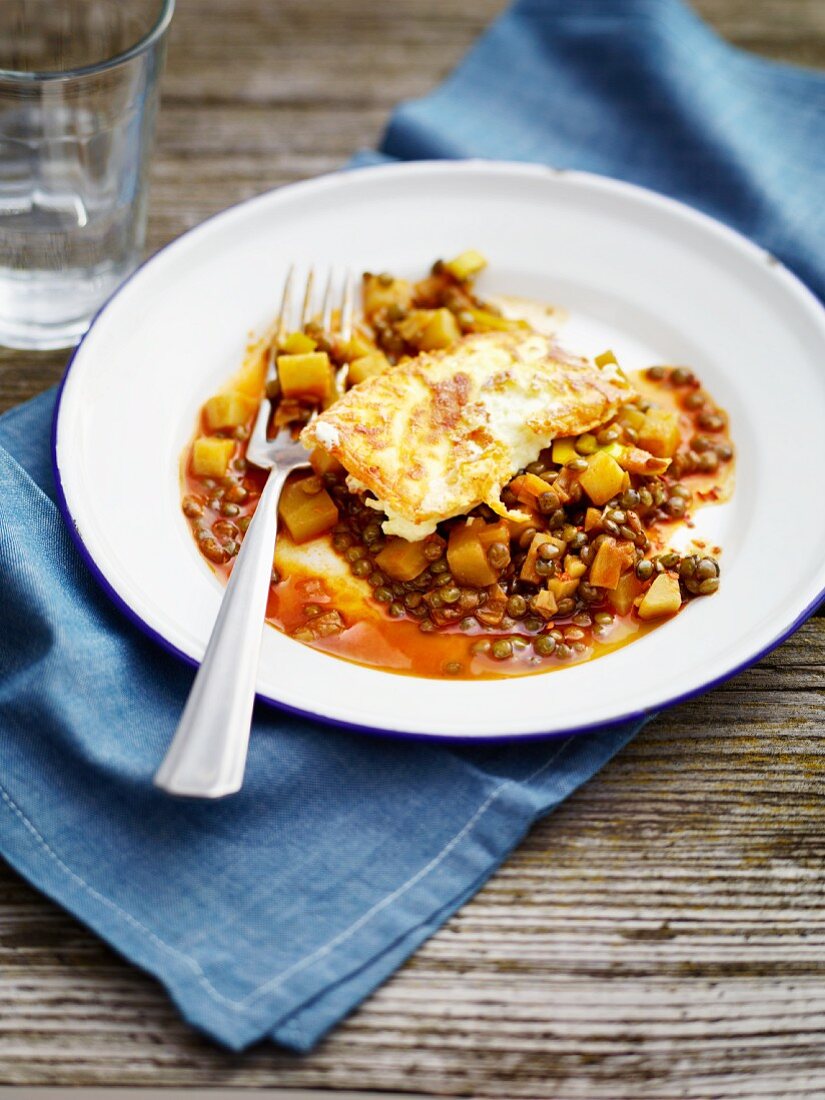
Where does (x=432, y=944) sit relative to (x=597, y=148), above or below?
→ below

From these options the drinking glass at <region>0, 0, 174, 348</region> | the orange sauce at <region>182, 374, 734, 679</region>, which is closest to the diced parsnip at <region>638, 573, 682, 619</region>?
the orange sauce at <region>182, 374, 734, 679</region>

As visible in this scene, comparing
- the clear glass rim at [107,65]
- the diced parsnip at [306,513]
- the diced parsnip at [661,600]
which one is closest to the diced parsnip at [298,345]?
the diced parsnip at [306,513]

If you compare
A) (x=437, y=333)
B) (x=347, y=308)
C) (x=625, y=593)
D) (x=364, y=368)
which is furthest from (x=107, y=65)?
(x=625, y=593)

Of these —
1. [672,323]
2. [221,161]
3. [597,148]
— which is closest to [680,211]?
[672,323]

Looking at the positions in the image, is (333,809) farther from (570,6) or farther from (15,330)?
(570,6)

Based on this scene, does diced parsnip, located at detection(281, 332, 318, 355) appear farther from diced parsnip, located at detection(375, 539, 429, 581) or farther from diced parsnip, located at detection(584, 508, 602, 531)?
diced parsnip, located at detection(584, 508, 602, 531)

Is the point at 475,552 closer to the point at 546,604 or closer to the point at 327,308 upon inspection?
the point at 546,604
